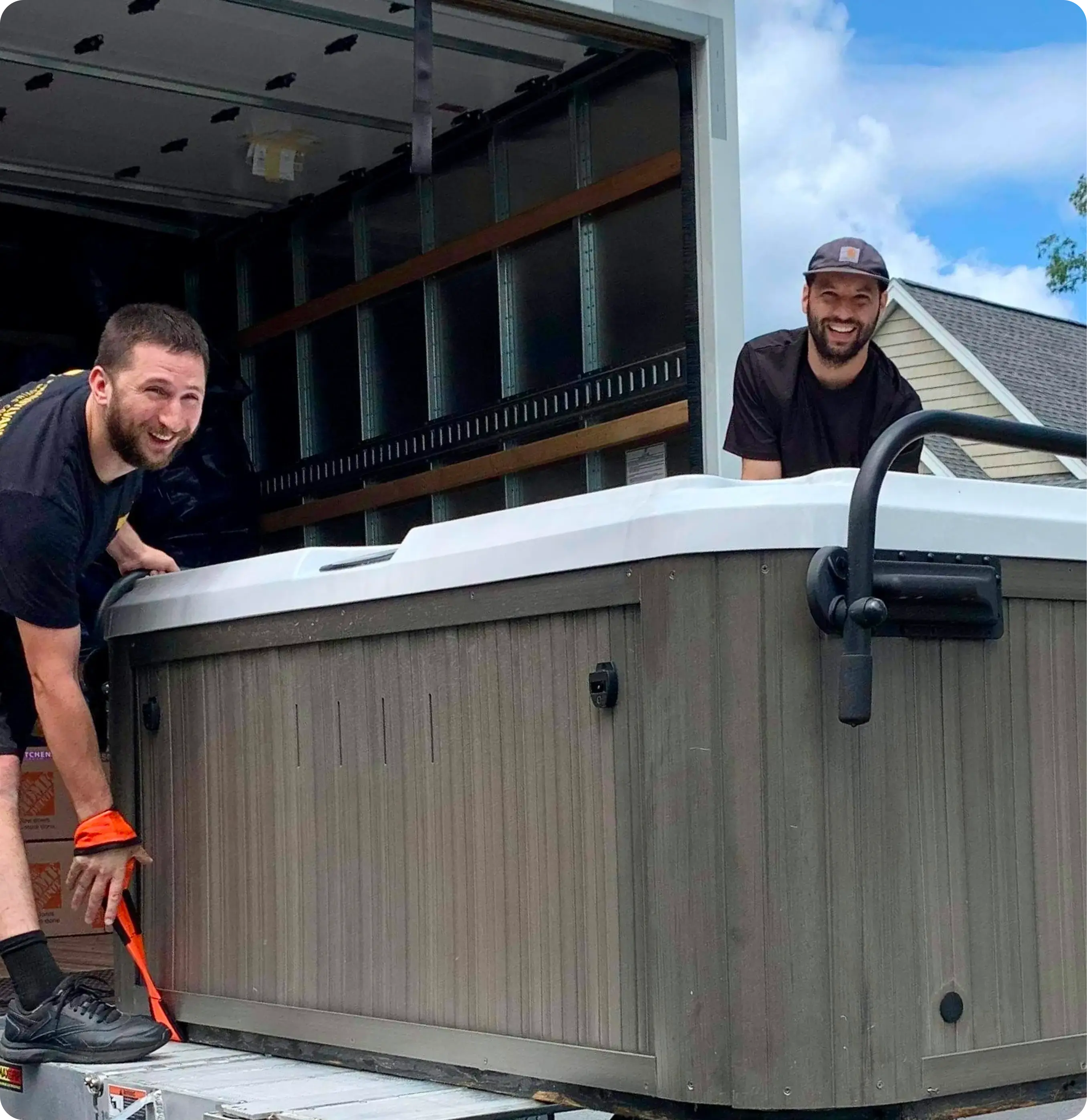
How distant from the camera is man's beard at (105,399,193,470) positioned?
9.64 ft

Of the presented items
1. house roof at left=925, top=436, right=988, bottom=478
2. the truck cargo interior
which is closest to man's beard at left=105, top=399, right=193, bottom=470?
the truck cargo interior

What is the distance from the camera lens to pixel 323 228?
573 cm

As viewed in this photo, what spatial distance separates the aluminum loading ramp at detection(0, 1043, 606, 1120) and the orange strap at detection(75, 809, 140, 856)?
360 millimetres

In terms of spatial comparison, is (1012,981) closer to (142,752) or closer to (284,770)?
(284,770)

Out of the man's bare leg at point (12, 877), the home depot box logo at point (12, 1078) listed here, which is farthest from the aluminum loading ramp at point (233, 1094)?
the man's bare leg at point (12, 877)

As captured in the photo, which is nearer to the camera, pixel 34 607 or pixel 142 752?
pixel 34 607

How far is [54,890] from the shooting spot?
4254mm

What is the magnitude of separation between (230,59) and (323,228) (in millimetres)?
1039

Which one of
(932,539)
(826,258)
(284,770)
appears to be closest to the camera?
(932,539)

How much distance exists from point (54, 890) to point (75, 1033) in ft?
4.82

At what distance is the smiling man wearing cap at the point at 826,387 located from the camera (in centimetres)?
323

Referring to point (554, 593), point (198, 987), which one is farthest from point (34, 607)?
point (554, 593)

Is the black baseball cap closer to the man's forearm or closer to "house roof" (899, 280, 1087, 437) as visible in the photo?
the man's forearm

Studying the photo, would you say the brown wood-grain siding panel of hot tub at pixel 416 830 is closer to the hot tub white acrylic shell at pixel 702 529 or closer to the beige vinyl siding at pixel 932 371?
the hot tub white acrylic shell at pixel 702 529
